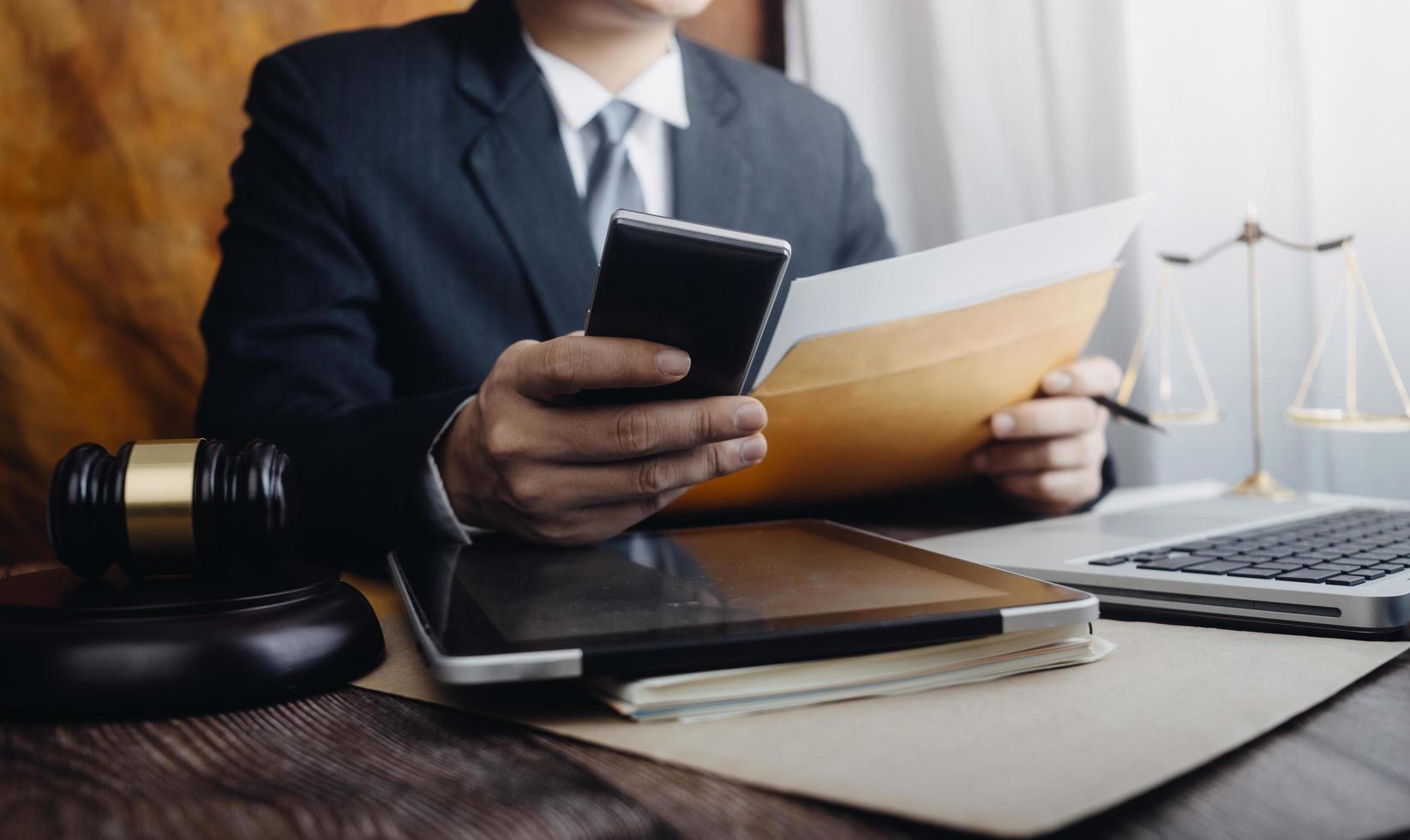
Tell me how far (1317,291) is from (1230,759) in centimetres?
105

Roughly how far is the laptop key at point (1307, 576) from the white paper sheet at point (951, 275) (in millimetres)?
272

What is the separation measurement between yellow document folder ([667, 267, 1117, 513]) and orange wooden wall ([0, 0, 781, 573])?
908 millimetres

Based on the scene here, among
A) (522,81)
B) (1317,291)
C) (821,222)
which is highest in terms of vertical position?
(522,81)

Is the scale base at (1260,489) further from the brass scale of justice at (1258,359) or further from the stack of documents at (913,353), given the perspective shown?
the stack of documents at (913,353)

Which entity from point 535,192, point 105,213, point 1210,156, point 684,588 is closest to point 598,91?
point 535,192

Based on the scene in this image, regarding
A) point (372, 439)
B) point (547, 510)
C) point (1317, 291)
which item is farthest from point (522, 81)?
point (1317, 291)

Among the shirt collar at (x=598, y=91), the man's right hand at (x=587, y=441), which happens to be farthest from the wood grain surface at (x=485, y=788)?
the shirt collar at (x=598, y=91)

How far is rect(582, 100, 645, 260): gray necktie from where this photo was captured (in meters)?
1.28

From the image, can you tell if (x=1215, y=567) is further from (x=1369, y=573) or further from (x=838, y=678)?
(x=838, y=678)

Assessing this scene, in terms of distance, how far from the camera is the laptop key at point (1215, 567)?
572mm

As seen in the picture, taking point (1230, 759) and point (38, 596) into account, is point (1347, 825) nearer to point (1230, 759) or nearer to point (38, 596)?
point (1230, 759)

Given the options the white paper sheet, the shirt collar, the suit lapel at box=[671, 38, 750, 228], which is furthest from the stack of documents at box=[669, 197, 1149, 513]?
the shirt collar

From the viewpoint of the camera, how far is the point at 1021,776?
1.13 ft

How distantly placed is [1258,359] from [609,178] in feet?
2.73
